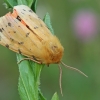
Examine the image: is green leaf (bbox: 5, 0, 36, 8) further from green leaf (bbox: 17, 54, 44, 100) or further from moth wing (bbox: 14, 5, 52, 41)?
green leaf (bbox: 17, 54, 44, 100)

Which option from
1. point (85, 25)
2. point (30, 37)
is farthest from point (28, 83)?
point (85, 25)

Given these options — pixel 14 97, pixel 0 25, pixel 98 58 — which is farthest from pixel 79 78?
pixel 0 25

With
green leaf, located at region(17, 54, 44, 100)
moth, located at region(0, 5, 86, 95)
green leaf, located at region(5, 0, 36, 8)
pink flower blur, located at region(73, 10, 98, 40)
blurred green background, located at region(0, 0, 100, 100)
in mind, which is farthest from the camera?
pink flower blur, located at region(73, 10, 98, 40)

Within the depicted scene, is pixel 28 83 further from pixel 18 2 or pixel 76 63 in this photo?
pixel 76 63

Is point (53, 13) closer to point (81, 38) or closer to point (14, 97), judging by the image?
point (81, 38)

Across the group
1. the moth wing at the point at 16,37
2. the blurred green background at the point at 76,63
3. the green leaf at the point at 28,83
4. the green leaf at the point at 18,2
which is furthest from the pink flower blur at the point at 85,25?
the green leaf at the point at 28,83

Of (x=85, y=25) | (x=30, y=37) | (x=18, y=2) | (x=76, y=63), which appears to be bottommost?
(x=76, y=63)

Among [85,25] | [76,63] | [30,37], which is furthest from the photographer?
[76,63]

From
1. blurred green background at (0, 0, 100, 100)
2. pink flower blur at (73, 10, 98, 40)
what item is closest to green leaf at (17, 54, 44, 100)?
blurred green background at (0, 0, 100, 100)
